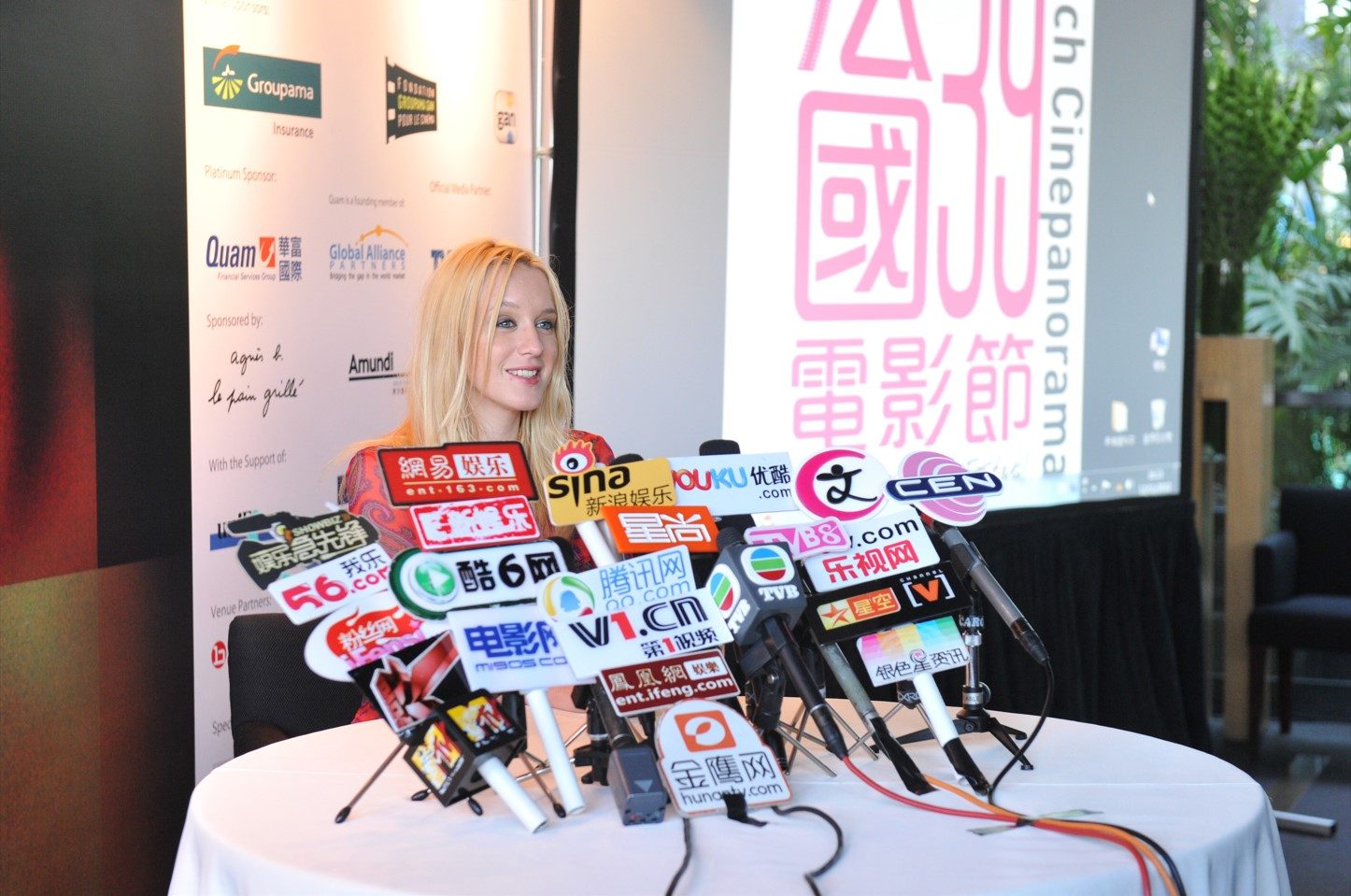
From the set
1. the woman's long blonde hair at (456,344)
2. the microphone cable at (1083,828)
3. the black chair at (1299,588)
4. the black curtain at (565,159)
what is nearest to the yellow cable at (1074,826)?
the microphone cable at (1083,828)

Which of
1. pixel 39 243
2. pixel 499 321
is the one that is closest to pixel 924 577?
pixel 499 321

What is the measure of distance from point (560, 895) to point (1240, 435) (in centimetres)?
455

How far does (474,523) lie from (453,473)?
73 millimetres

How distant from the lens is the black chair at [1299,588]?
4.67m

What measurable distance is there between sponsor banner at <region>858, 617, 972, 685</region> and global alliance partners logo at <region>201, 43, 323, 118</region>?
192 centimetres

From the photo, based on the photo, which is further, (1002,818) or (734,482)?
(734,482)

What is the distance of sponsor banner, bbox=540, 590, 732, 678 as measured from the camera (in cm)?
134

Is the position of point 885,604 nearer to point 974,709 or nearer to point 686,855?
point 974,709

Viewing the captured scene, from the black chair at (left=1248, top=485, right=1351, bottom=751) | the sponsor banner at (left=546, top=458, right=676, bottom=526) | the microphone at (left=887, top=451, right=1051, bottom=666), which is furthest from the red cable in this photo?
the black chair at (left=1248, top=485, right=1351, bottom=751)

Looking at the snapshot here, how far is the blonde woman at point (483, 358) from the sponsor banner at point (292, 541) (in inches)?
38.2

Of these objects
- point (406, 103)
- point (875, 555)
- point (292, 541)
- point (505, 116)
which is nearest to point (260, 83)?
point (406, 103)

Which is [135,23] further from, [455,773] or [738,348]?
[455,773]

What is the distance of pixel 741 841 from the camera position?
130 cm

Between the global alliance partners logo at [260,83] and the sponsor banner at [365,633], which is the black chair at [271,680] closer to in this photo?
the sponsor banner at [365,633]
